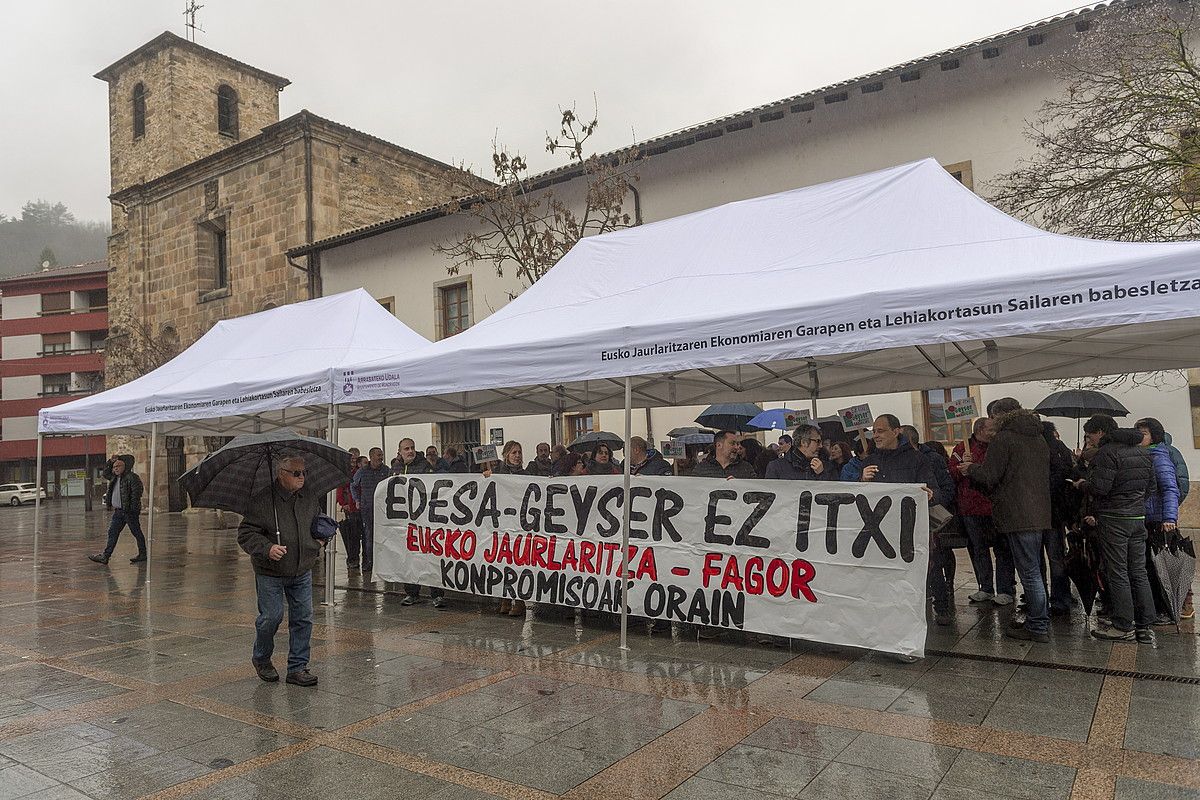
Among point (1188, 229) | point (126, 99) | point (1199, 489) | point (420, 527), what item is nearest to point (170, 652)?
point (420, 527)

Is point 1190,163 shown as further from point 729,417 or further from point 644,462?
point 644,462

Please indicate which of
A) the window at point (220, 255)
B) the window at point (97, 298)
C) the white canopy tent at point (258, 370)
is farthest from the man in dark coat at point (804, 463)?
the window at point (97, 298)

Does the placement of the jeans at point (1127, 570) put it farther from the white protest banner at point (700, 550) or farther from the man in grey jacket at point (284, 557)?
the man in grey jacket at point (284, 557)

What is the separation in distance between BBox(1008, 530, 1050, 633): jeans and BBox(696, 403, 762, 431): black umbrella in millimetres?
5443

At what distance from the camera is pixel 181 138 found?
97.1 feet

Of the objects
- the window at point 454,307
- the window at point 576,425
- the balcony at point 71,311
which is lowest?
the window at point 576,425

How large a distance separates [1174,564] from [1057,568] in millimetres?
776

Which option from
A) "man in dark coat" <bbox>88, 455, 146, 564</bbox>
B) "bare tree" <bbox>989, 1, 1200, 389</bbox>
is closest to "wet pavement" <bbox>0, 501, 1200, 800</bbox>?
"bare tree" <bbox>989, 1, 1200, 389</bbox>

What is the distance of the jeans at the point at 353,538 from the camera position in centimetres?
1161

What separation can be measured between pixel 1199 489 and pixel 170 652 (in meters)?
13.4

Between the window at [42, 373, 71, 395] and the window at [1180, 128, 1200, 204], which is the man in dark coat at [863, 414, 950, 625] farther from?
the window at [42, 373, 71, 395]

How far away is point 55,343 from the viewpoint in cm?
5156

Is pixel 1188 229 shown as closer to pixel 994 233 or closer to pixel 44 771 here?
pixel 994 233

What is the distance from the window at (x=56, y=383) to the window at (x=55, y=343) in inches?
60.1
